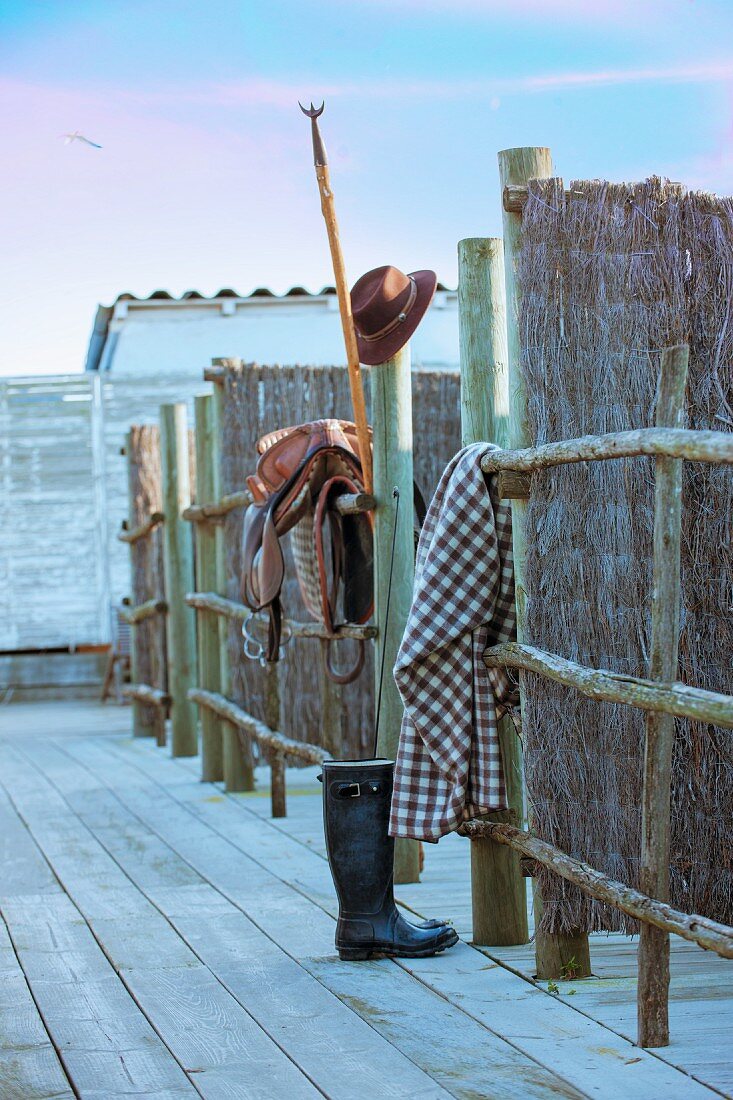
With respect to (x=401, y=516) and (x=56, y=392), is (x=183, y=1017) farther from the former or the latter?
(x=56, y=392)

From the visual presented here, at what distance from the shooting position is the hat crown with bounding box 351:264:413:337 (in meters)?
4.03

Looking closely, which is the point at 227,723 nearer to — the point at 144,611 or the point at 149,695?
the point at 149,695

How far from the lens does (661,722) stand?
8.14 feet

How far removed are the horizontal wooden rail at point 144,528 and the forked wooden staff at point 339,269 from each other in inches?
143

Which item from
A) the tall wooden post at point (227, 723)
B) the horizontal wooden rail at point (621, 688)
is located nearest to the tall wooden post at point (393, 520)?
the horizontal wooden rail at point (621, 688)

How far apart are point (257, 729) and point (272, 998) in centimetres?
284

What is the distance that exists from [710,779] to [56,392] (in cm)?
900

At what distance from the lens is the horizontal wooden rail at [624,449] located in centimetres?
224

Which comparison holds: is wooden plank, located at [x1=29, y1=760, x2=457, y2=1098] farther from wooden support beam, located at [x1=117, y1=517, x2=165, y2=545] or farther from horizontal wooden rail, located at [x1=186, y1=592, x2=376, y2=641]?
wooden support beam, located at [x1=117, y1=517, x2=165, y2=545]

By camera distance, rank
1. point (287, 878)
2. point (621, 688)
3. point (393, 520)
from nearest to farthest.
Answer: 1. point (621, 688)
2. point (393, 520)
3. point (287, 878)

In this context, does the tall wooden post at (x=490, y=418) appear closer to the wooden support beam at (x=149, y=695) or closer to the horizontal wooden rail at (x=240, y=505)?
the horizontal wooden rail at (x=240, y=505)

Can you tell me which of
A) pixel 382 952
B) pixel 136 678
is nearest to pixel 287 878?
pixel 382 952

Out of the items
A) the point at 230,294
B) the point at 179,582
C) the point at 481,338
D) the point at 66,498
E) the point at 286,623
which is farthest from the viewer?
the point at 230,294

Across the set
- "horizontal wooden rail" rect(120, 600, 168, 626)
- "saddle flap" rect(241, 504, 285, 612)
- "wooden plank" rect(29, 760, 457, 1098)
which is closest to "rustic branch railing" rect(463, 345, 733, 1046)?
"wooden plank" rect(29, 760, 457, 1098)
